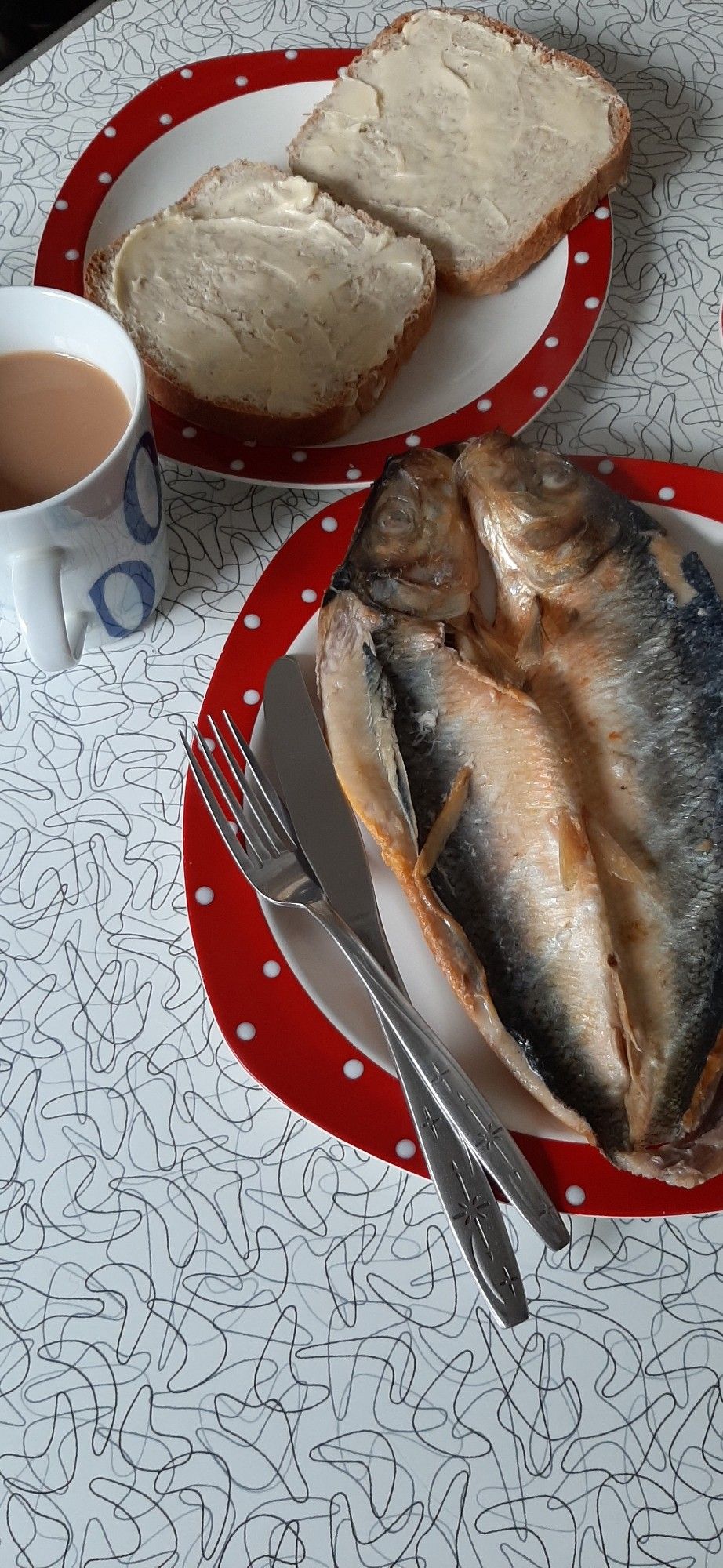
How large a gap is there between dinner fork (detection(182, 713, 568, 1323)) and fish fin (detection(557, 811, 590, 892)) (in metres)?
0.18

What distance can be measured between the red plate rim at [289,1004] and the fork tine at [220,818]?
0.07 feet

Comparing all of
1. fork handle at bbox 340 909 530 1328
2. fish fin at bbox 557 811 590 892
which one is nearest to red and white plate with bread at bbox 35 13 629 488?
fish fin at bbox 557 811 590 892

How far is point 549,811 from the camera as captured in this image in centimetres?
102

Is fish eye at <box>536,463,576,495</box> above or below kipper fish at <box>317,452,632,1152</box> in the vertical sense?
above

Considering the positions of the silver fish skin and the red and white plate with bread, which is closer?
the silver fish skin

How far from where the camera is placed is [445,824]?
104 cm

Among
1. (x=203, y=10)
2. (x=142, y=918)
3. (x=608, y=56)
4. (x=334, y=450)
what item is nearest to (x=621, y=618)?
(x=334, y=450)

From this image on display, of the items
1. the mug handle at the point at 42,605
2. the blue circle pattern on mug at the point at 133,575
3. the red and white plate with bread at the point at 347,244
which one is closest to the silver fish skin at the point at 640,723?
the red and white plate with bread at the point at 347,244

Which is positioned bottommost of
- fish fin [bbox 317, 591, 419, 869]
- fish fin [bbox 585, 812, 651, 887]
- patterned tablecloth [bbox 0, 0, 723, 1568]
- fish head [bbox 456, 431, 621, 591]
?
patterned tablecloth [bbox 0, 0, 723, 1568]

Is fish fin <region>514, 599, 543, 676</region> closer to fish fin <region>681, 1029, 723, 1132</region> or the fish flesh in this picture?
the fish flesh

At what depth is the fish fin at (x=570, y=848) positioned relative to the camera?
98 cm

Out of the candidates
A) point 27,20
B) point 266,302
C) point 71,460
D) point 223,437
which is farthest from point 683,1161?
point 27,20

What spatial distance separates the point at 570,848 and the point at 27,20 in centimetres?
231

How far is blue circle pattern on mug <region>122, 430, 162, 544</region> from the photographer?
1.06 m
